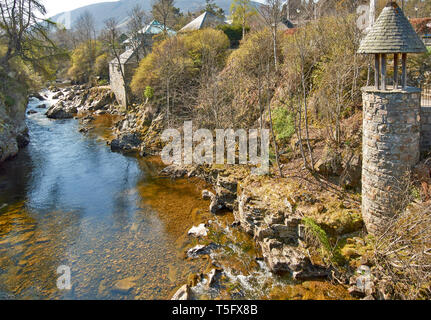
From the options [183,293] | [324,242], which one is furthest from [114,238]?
[324,242]

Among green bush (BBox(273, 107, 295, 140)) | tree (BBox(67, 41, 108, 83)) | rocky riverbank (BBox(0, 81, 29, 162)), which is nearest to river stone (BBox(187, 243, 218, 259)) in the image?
green bush (BBox(273, 107, 295, 140))

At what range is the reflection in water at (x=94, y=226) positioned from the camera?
430 inches

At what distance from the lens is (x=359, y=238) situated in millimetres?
10781

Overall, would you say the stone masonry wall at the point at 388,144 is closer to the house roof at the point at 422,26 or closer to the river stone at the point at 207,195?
the river stone at the point at 207,195

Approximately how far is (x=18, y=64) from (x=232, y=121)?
19642 millimetres

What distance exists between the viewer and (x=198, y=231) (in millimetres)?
13625

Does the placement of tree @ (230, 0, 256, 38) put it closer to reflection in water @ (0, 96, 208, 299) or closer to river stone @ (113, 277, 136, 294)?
reflection in water @ (0, 96, 208, 299)

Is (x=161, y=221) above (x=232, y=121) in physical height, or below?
below

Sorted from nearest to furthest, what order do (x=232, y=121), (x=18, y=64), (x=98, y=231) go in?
(x=98, y=231)
(x=232, y=121)
(x=18, y=64)

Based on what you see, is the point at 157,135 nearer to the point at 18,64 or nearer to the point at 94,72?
the point at 18,64

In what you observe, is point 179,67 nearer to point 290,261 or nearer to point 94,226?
point 94,226

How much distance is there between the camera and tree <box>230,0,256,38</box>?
3328 cm

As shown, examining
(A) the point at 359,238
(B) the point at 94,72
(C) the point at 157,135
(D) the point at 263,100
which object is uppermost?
(B) the point at 94,72
